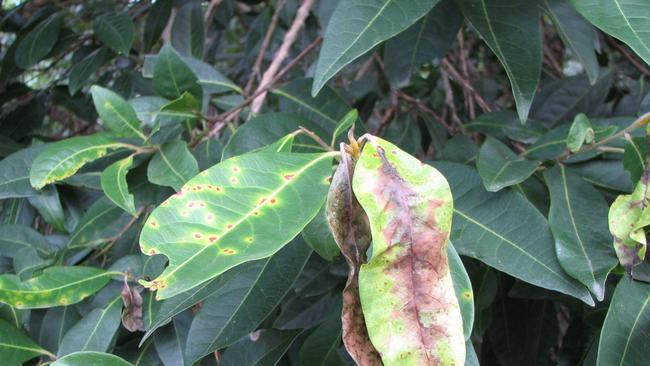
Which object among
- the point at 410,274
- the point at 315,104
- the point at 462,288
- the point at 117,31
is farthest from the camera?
the point at 117,31

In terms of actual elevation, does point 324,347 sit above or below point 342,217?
below

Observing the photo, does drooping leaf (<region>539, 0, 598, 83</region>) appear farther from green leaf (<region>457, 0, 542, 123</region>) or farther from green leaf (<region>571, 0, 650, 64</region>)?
green leaf (<region>571, 0, 650, 64</region>)

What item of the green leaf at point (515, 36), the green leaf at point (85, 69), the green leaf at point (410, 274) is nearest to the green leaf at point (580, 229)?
the green leaf at point (515, 36)

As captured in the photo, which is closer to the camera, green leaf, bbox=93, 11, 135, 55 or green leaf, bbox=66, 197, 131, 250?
green leaf, bbox=66, 197, 131, 250

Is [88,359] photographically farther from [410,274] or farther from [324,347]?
[410,274]

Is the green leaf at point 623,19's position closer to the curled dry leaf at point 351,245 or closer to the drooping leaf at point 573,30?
the drooping leaf at point 573,30

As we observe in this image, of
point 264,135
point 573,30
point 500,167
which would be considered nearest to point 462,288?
point 500,167

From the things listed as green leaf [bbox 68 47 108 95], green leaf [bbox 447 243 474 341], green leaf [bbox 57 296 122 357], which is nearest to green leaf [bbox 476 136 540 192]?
green leaf [bbox 447 243 474 341]

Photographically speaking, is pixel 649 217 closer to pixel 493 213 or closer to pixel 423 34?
pixel 493 213
